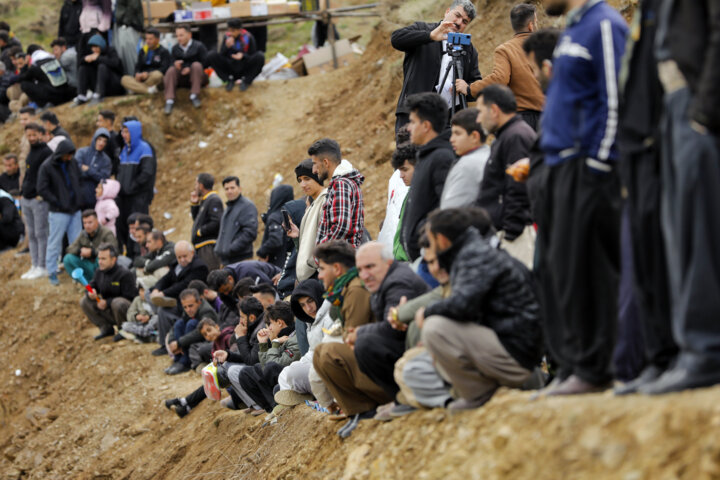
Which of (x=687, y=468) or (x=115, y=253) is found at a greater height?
(x=687, y=468)

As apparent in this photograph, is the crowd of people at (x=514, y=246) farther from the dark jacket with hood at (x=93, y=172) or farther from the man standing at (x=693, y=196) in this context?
the dark jacket with hood at (x=93, y=172)

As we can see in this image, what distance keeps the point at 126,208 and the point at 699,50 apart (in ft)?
44.1

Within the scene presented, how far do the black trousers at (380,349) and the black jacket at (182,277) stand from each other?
6.61 metres

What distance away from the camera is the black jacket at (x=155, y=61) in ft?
64.2

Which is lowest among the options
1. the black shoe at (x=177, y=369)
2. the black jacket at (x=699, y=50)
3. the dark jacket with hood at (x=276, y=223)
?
the black shoe at (x=177, y=369)

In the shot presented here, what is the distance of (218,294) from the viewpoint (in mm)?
12172

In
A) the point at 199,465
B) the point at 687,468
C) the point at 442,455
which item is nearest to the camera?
the point at 687,468

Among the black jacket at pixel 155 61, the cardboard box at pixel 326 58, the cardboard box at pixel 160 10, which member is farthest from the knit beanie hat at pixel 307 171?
the cardboard box at pixel 160 10

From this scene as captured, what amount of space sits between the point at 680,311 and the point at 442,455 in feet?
6.07

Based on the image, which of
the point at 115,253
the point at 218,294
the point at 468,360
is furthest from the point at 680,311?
the point at 115,253

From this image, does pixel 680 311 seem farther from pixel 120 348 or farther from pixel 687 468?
pixel 120 348

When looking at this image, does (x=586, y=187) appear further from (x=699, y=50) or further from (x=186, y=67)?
(x=186, y=67)

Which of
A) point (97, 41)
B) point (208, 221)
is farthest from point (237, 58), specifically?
point (208, 221)

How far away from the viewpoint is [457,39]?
341 inches
